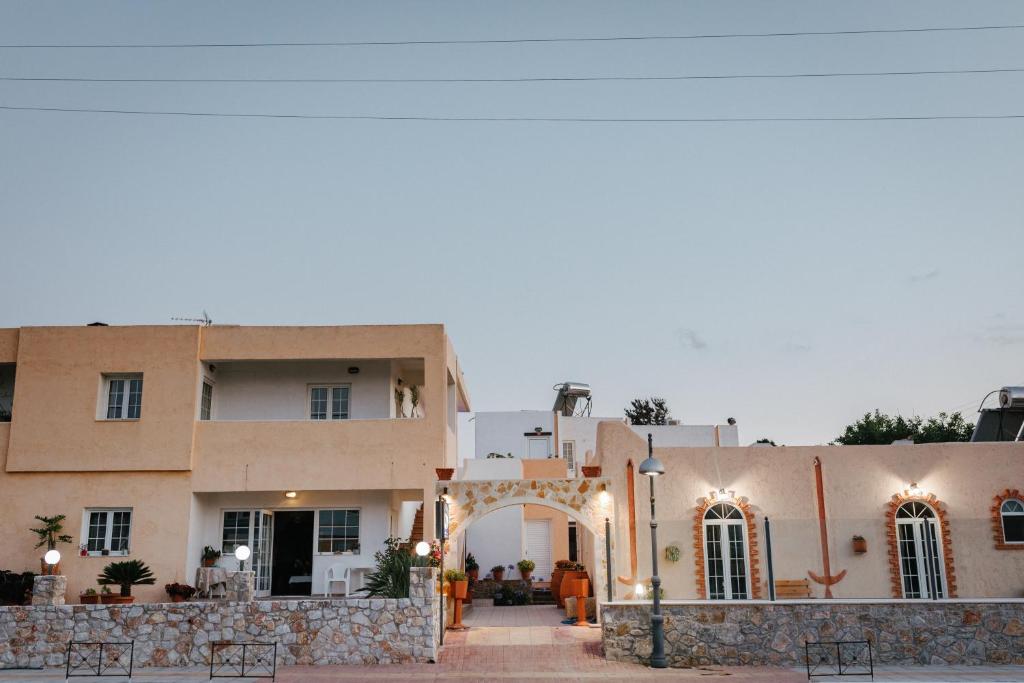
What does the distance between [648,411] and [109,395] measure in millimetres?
33469

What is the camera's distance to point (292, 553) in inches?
813

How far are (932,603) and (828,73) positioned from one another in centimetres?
1029

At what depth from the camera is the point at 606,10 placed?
16641 mm

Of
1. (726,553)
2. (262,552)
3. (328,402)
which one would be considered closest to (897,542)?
(726,553)

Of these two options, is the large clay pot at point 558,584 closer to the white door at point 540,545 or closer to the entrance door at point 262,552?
the white door at point 540,545

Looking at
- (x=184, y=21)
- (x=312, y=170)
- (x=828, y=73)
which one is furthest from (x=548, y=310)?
(x=184, y=21)

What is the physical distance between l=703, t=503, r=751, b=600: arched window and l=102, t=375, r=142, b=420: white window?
42.6 feet

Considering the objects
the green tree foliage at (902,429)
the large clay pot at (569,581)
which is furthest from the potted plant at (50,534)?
the green tree foliage at (902,429)

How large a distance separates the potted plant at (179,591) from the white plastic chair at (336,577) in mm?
2883

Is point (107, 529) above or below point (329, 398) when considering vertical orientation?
below

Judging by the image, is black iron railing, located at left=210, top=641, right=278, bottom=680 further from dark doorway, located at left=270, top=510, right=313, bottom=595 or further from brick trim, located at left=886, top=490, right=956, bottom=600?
brick trim, located at left=886, top=490, right=956, bottom=600

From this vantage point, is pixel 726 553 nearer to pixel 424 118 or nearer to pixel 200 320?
pixel 424 118

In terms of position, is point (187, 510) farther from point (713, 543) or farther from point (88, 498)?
point (713, 543)

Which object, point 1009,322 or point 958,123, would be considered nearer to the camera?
point 958,123
